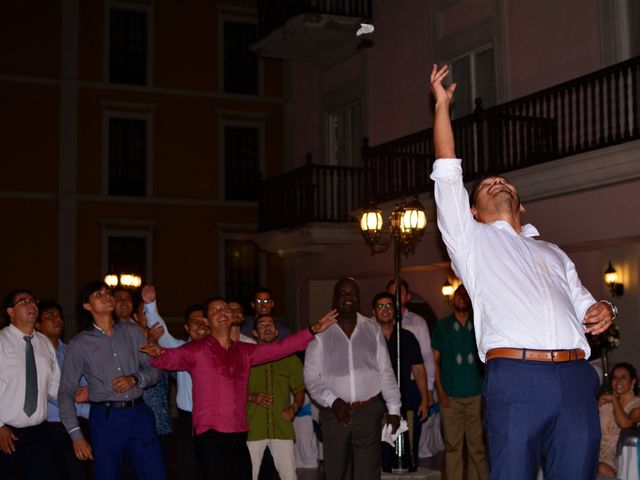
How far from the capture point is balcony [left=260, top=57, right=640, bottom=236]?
13.8 meters

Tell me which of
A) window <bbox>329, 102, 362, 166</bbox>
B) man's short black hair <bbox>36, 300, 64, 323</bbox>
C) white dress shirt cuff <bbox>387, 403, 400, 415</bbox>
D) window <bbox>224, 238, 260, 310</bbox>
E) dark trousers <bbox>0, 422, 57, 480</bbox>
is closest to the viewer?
dark trousers <bbox>0, 422, 57, 480</bbox>

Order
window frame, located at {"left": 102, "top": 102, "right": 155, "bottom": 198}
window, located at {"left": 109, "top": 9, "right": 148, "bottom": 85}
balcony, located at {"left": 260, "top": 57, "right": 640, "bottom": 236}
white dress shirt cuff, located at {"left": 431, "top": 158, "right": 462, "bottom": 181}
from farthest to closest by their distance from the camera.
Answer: window, located at {"left": 109, "top": 9, "right": 148, "bottom": 85} → window frame, located at {"left": 102, "top": 102, "right": 155, "bottom": 198} → balcony, located at {"left": 260, "top": 57, "right": 640, "bottom": 236} → white dress shirt cuff, located at {"left": 431, "top": 158, "right": 462, "bottom": 181}

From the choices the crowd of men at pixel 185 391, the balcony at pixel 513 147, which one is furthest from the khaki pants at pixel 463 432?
the balcony at pixel 513 147

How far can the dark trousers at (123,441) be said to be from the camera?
7.93 meters

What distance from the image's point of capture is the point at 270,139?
2706 centimetres

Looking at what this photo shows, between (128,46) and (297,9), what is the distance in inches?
223

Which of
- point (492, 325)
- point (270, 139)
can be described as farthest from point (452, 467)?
point (270, 139)

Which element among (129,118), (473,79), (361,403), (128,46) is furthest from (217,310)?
(128,46)

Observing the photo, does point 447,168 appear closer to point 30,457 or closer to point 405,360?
point 30,457

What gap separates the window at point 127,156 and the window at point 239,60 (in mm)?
2709

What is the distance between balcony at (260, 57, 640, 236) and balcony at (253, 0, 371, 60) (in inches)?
122

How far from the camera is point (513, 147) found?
15719mm

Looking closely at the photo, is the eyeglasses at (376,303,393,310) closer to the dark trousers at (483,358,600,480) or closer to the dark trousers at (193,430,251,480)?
the dark trousers at (193,430,251,480)

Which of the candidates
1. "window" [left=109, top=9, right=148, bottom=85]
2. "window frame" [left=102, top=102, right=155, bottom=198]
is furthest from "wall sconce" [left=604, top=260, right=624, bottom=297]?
"window" [left=109, top=9, right=148, bottom=85]
